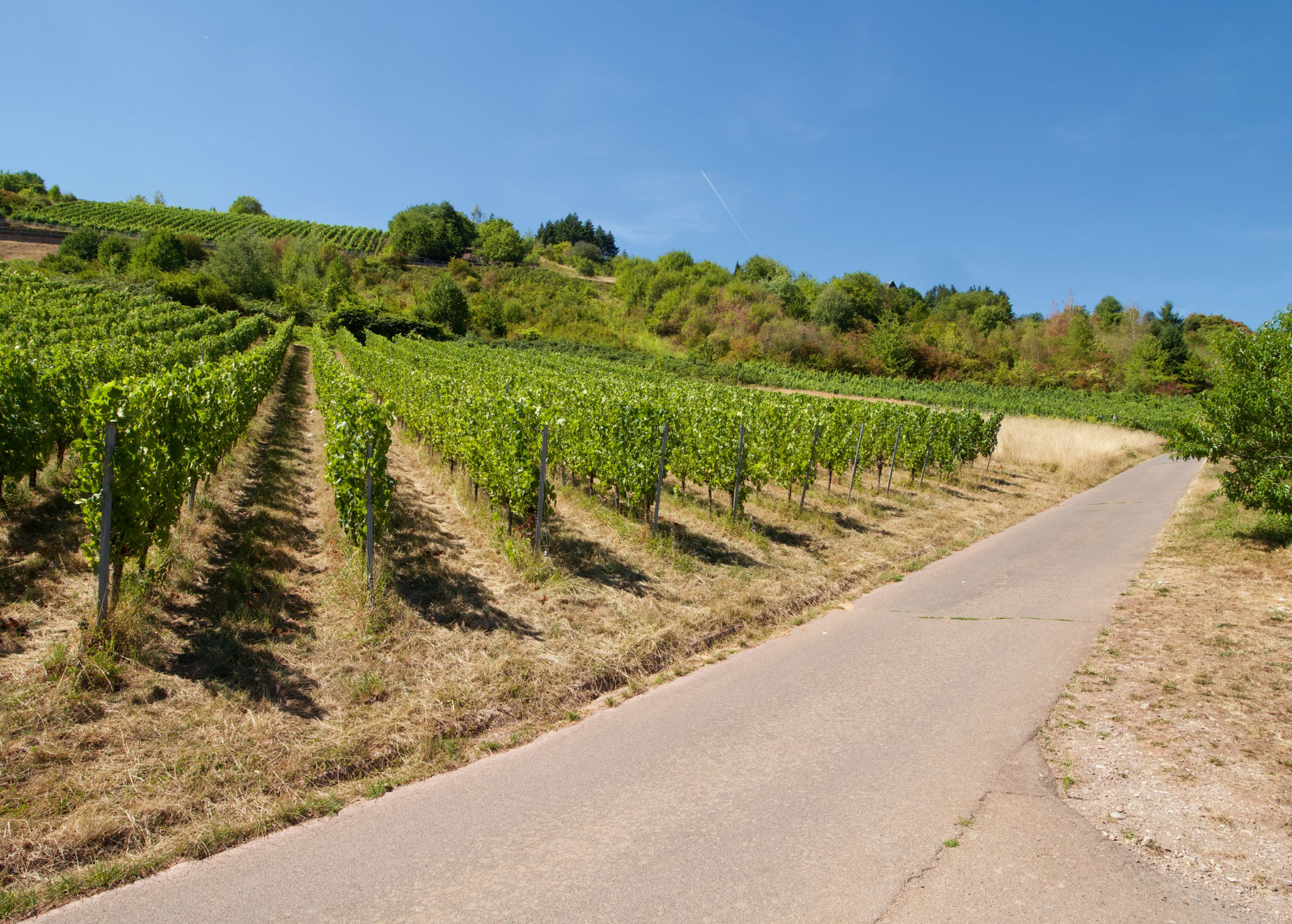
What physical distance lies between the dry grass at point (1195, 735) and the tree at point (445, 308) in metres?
67.9

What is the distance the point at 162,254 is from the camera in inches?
2566

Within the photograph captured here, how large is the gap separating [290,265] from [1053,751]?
3540 inches

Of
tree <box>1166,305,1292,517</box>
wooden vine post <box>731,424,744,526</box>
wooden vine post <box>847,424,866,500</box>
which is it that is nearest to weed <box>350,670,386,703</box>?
wooden vine post <box>731,424,744,526</box>

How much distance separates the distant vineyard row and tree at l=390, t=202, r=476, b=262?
8.58 m

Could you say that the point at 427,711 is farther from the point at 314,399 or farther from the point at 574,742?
the point at 314,399

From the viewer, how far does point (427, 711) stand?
17.1 ft

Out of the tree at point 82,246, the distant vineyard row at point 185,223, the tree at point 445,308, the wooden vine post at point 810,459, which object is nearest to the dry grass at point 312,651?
the wooden vine post at point 810,459

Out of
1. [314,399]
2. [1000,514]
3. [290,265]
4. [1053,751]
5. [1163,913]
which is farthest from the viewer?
[290,265]

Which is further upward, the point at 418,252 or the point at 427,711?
the point at 418,252

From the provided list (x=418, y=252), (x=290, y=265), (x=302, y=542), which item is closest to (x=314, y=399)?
(x=302, y=542)

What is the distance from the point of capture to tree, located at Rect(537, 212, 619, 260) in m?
144

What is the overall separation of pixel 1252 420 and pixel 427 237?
104280 mm

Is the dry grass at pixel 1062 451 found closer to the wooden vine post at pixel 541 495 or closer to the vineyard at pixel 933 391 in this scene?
the vineyard at pixel 933 391

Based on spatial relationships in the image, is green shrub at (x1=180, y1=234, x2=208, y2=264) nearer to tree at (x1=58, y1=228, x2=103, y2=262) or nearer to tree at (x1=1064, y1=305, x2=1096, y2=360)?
tree at (x1=58, y1=228, x2=103, y2=262)
